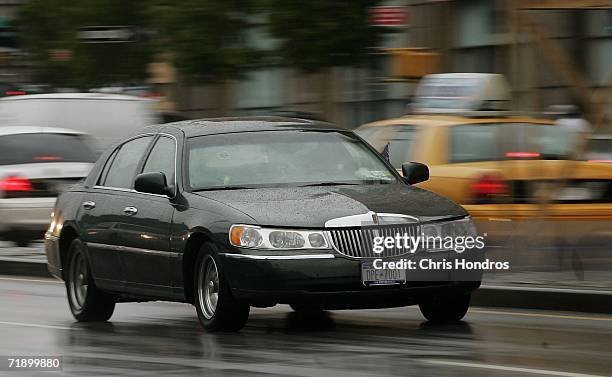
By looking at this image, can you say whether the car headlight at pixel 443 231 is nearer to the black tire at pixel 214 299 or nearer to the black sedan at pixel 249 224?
the black sedan at pixel 249 224

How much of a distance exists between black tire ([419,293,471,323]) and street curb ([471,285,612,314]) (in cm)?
125

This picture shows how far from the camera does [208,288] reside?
1062 centimetres

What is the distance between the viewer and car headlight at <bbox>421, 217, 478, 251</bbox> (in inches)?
403

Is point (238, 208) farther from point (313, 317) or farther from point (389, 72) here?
point (389, 72)

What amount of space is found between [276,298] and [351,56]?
15.6 meters

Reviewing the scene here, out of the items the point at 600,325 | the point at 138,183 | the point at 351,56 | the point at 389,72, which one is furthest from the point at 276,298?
the point at 389,72

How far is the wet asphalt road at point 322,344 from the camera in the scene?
27.9 feet

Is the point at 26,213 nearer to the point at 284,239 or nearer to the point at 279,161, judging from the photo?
the point at 279,161

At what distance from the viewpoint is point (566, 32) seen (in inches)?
1005

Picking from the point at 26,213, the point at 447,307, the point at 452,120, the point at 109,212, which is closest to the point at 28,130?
the point at 26,213

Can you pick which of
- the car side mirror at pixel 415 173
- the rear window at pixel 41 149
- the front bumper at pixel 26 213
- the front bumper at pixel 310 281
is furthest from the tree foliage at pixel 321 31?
the front bumper at pixel 310 281

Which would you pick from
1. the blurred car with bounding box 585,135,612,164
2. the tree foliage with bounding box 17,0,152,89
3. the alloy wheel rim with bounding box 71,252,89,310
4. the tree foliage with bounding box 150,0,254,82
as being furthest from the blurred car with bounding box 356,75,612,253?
the tree foliage with bounding box 17,0,152,89

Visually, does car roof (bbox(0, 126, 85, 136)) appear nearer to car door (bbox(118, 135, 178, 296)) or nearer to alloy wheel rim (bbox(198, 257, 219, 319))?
car door (bbox(118, 135, 178, 296))

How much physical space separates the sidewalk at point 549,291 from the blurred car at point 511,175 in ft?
1.87
